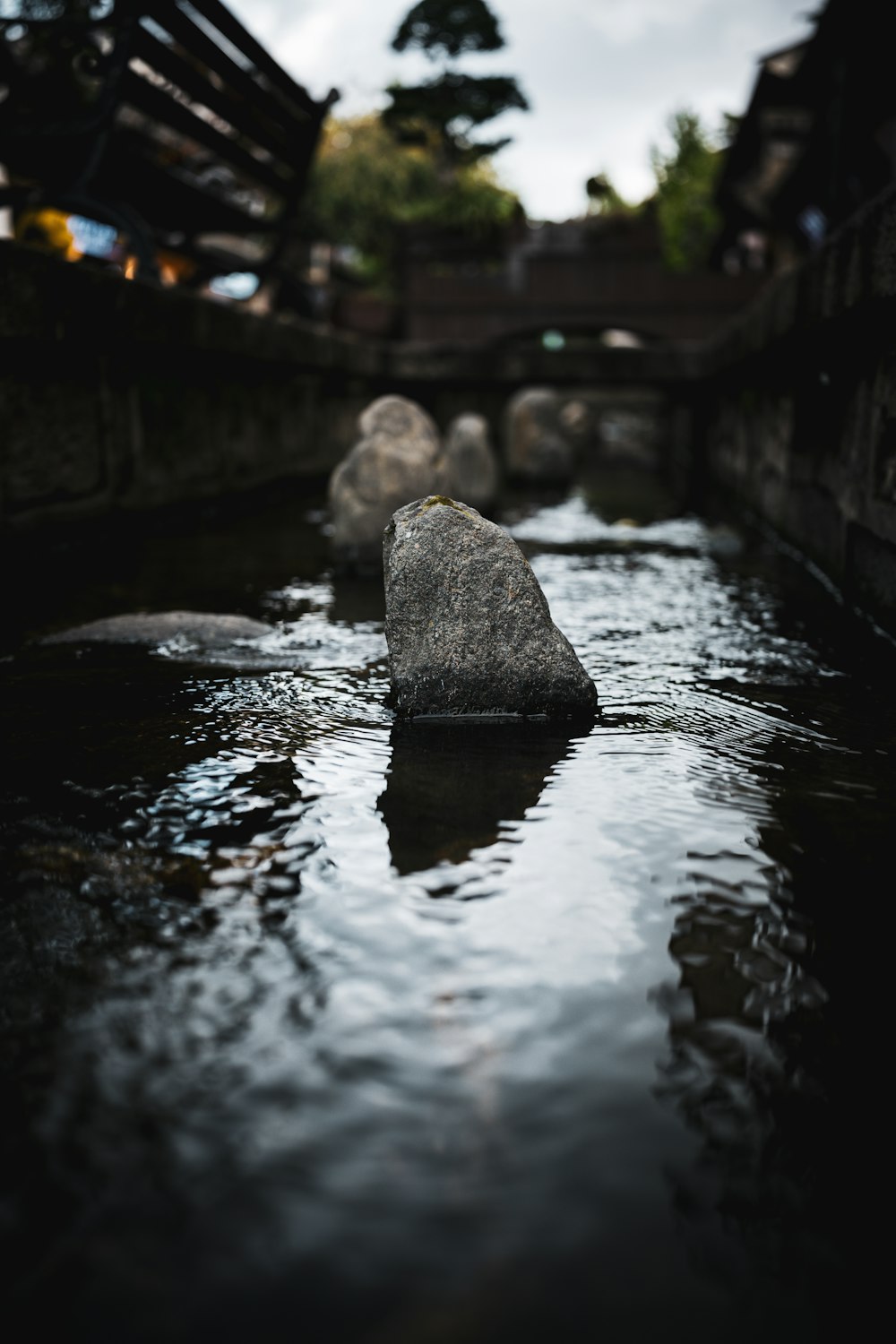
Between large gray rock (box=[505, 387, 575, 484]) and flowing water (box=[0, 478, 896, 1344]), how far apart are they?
9583mm

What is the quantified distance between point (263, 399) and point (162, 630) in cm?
461

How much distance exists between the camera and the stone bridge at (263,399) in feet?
12.7

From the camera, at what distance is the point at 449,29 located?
858 inches

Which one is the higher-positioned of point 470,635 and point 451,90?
point 451,90

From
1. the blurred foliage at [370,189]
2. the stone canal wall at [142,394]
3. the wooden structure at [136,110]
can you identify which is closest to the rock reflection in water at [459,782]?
the stone canal wall at [142,394]

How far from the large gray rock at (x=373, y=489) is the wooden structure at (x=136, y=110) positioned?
52.0 inches

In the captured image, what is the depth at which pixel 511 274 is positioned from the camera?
18688 mm

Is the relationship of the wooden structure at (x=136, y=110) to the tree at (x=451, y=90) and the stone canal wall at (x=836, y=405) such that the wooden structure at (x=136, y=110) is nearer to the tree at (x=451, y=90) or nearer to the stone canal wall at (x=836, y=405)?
the stone canal wall at (x=836, y=405)

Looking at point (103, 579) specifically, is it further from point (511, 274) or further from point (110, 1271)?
point (511, 274)

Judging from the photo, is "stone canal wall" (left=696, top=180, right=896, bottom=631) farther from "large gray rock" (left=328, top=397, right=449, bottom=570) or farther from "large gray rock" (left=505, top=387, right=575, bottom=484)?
"large gray rock" (left=505, top=387, right=575, bottom=484)

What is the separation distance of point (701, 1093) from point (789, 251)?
19.2 meters

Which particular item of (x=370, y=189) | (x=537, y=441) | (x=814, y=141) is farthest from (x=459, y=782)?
(x=370, y=189)

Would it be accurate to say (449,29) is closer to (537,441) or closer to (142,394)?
(537,441)

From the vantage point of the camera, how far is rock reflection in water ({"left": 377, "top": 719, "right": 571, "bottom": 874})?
2.01 m
